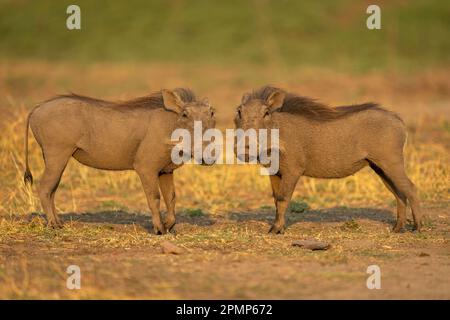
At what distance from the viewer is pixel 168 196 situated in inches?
327

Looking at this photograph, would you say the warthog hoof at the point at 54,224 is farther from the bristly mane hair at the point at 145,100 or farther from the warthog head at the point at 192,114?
the warthog head at the point at 192,114

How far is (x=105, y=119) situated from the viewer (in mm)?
8164

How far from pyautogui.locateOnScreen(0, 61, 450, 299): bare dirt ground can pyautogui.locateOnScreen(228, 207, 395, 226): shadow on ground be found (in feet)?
0.04

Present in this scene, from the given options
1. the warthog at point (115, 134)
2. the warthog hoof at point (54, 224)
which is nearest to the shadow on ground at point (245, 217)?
the warthog hoof at point (54, 224)

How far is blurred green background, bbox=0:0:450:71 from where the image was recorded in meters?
27.1

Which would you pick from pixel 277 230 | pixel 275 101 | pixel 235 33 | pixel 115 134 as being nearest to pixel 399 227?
pixel 277 230

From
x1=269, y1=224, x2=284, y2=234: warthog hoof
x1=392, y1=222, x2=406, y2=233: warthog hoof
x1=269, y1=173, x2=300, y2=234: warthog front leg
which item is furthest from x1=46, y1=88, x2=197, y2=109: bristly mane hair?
x1=392, y1=222, x2=406, y2=233: warthog hoof

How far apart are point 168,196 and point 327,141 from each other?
152 cm

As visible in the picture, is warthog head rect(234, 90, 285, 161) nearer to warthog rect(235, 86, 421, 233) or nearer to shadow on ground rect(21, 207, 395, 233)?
warthog rect(235, 86, 421, 233)

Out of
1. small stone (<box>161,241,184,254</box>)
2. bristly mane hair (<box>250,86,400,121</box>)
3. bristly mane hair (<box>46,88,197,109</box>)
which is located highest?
bristly mane hair (<box>46,88,197,109</box>)

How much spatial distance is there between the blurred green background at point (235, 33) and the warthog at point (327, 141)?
16536mm

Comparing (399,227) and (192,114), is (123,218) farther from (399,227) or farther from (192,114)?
(399,227)
